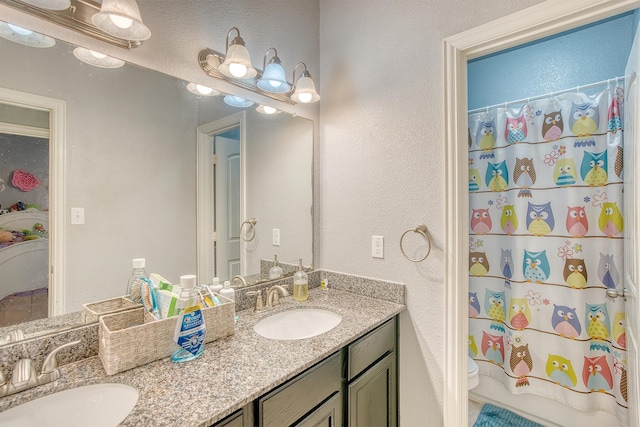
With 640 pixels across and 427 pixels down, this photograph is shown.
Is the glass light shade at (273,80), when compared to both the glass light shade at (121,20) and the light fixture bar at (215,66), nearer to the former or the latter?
the light fixture bar at (215,66)

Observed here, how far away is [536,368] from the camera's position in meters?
1.84

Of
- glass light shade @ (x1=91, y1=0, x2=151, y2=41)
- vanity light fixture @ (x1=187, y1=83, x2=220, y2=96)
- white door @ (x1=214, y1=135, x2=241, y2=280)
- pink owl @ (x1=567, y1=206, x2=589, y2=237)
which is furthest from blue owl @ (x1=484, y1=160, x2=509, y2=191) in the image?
glass light shade @ (x1=91, y1=0, x2=151, y2=41)

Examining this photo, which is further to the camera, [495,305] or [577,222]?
[495,305]

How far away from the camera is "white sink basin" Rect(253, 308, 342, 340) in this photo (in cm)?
132

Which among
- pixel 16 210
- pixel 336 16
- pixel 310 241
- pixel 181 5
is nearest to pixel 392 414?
pixel 310 241

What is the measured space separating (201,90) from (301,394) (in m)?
1.20

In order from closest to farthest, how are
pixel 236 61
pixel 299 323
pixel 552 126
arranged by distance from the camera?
pixel 236 61 < pixel 299 323 < pixel 552 126

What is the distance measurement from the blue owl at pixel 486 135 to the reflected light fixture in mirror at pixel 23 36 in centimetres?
220

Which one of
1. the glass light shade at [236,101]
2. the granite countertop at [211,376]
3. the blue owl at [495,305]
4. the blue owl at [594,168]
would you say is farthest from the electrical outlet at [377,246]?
the blue owl at [594,168]

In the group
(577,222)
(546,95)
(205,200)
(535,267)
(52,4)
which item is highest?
(546,95)

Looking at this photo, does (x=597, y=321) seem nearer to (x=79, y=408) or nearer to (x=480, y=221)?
(x=480, y=221)

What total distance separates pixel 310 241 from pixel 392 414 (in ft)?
3.06

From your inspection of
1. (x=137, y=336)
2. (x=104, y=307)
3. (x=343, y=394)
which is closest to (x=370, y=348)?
(x=343, y=394)

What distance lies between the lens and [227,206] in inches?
54.7
